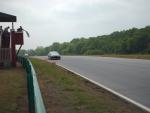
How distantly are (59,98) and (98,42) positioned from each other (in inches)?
4534

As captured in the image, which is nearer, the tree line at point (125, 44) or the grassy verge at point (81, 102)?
the grassy verge at point (81, 102)

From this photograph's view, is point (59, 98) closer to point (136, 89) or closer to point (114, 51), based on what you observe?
point (136, 89)

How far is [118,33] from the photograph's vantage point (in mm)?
126125

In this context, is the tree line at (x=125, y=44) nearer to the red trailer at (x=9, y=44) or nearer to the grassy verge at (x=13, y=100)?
the red trailer at (x=9, y=44)

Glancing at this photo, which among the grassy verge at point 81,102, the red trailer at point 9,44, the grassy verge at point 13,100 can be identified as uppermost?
the red trailer at point 9,44

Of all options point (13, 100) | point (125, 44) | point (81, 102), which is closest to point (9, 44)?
point (13, 100)

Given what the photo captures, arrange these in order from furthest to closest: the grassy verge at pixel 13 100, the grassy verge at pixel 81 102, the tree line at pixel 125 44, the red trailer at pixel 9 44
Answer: the tree line at pixel 125 44, the red trailer at pixel 9 44, the grassy verge at pixel 13 100, the grassy verge at pixel 81 102

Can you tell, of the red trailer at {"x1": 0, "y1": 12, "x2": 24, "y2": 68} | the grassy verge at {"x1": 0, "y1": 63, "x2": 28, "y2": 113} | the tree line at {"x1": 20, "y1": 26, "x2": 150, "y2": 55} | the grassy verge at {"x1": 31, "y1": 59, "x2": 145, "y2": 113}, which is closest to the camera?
the grassy verge at {"x1": 31, "y1": 59, "x2": 145, "y2": 113}

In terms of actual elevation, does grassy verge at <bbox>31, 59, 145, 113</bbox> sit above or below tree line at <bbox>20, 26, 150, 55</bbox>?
below

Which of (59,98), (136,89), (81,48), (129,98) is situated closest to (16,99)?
(59,98)

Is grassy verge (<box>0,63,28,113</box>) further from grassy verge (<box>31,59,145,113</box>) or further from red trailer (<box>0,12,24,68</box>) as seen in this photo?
red trailer (<box>0,12,24,68</box>)

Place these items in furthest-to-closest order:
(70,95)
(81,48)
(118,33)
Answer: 1. (81,48)
2. (118,33)
3. (70,95)

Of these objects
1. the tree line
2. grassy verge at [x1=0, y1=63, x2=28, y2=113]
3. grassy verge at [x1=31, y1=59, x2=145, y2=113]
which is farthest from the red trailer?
the tree line

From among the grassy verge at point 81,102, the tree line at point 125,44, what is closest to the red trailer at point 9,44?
the grassy verge at point 81,102
